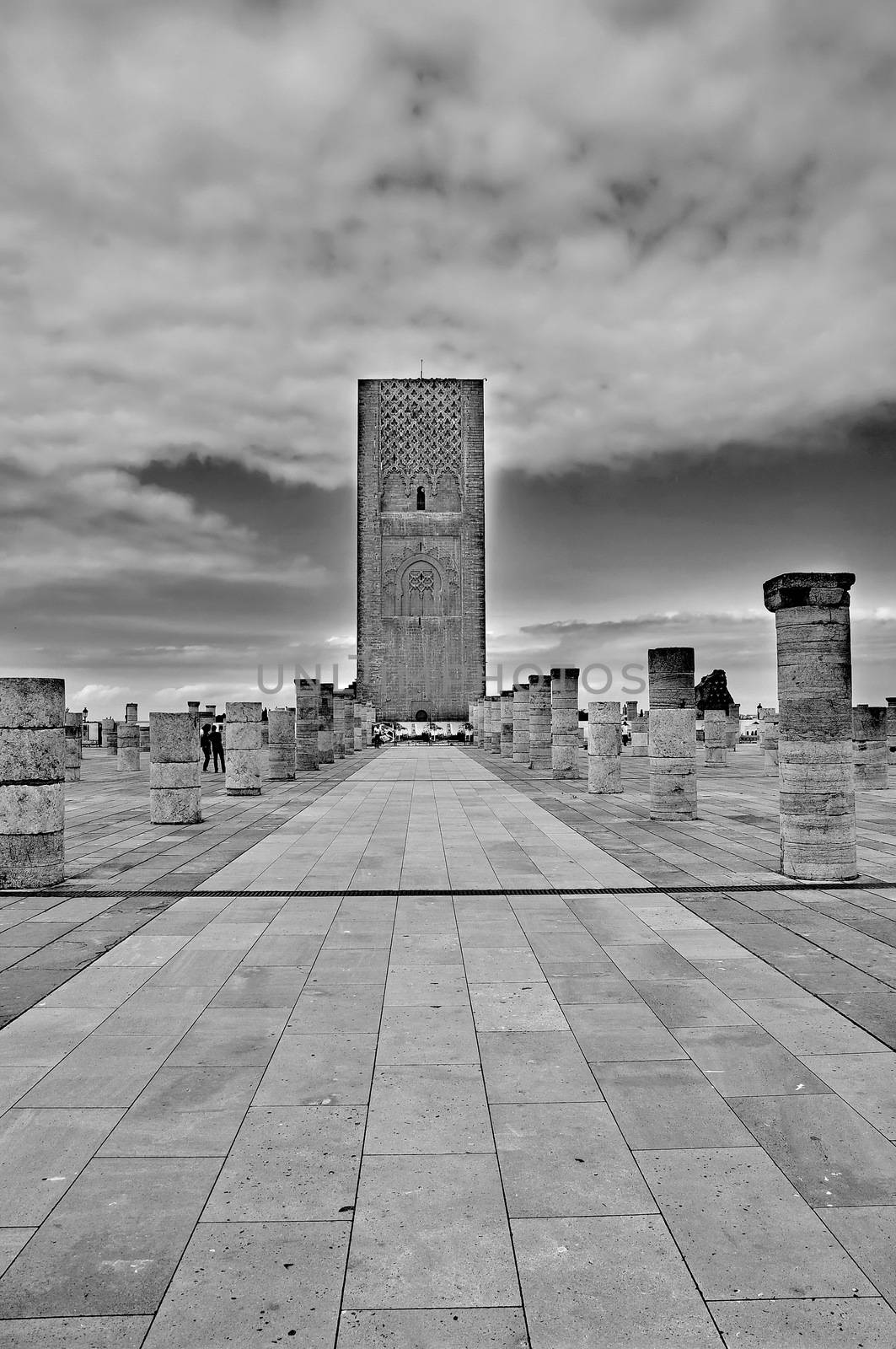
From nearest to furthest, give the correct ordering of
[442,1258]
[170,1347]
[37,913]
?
[170,1347] < [442,1258] < [37,913]

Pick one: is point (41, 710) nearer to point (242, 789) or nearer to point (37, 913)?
point (37, 913)

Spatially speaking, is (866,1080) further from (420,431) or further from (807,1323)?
(420,431)

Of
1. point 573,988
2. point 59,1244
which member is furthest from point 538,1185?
point 573,988

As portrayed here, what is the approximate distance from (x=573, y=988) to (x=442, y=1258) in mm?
2484

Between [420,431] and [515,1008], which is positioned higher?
[420,431]

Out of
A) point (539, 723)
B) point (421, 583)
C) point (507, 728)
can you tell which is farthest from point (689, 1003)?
point (421, 583)

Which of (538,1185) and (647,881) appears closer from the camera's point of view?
(538,1185)

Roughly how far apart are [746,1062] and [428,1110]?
1442mm

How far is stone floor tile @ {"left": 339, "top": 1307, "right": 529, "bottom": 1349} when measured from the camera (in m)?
2.23

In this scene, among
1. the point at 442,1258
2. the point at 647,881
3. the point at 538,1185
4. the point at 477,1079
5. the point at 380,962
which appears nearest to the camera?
the point at 442,1258

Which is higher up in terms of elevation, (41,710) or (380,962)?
(41,710)

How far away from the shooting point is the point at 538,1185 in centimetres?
295

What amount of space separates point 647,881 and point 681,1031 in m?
3.63

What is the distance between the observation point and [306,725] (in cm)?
2306
